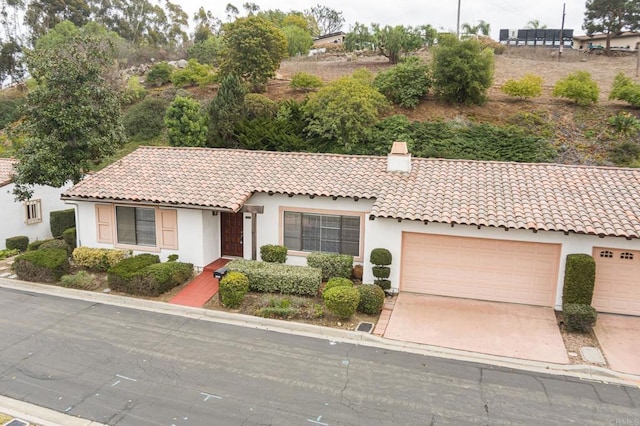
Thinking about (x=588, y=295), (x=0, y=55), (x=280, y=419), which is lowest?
(x=280, y=419)

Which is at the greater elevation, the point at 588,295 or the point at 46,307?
the point at 588,295

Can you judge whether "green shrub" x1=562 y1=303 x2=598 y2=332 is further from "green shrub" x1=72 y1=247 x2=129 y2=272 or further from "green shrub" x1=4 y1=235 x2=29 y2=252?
"green shrub" x1=4 y1=235 x2=29 y2=252

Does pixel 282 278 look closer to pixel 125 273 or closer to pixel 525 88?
pixel 125 273

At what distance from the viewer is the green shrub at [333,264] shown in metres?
16.1

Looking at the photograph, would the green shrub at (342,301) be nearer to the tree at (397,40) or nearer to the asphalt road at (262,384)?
the asphalt road at (262,384)

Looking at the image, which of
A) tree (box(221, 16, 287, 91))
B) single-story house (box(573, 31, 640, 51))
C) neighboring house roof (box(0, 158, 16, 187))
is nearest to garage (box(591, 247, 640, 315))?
neighboring house roof (box(0, 158, 16, 187))

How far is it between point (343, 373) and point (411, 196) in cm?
698

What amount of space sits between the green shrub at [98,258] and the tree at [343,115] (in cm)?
1550

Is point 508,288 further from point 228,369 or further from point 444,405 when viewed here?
point 228,369

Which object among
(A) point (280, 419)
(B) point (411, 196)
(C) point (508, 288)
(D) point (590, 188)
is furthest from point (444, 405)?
(D) point (590, 188)

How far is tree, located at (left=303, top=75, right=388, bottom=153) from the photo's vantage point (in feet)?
95.0

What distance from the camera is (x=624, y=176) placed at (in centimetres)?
1639

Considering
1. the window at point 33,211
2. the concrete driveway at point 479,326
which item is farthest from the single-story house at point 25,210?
the concrete driveway at point 479,326

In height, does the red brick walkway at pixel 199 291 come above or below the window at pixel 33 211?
below
